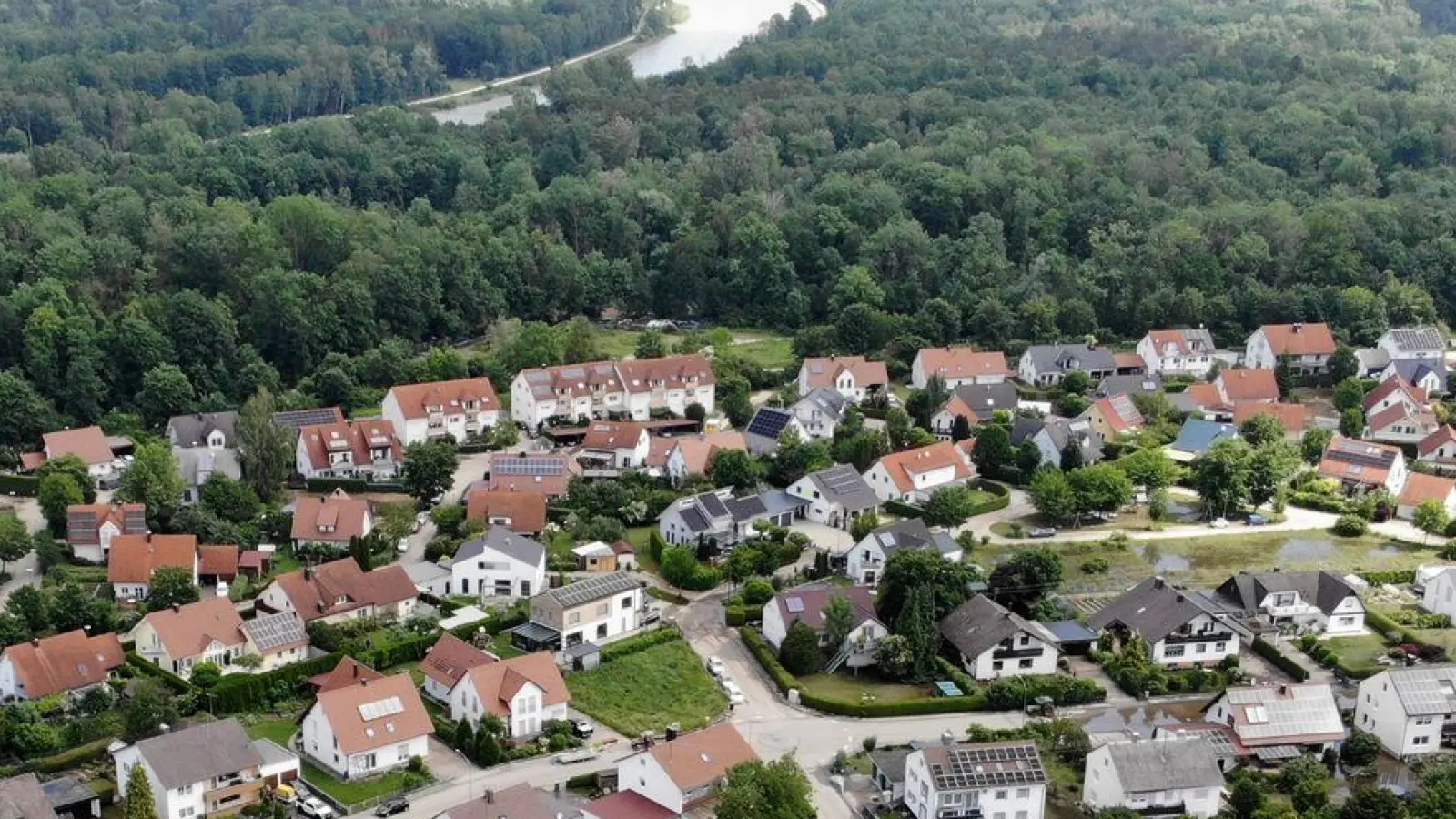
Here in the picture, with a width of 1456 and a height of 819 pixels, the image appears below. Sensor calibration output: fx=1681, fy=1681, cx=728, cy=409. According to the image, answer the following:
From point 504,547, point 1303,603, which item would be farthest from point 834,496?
point 1303,603

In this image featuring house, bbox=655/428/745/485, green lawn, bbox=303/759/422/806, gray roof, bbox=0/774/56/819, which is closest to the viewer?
gray roof, bbox=0/774/56/819

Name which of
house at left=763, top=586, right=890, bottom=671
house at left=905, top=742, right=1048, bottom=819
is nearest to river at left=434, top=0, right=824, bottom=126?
house at left=763, top=586, right=890, bottom=671

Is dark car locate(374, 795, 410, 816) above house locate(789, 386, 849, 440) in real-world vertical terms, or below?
above

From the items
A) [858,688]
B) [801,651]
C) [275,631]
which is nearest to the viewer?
[858,688]

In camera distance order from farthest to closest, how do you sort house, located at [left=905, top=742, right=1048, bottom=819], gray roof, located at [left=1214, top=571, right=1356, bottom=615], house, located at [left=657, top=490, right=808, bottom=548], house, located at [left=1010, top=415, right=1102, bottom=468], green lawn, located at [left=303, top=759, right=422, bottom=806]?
1. house, located at [left=1010, top=415, right=1102, bottom=468]
2. house, located at [left=657, top=490, right=808, bottom=548]
3. gray roof, located at [left=1214, top=571, right=1356, bottom=615]
4. green lawn, located at [left=303, top=759, right=422, bottom=806]
5. house, located at [left=905, top=742, right=1048, bottom=819]

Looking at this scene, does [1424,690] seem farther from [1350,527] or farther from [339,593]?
[339,593]

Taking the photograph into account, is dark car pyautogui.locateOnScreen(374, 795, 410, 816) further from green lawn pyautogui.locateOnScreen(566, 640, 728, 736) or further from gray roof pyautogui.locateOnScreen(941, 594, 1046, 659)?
gray roof pyautogui.locateOnScreen(941, 594, 1046, 659)

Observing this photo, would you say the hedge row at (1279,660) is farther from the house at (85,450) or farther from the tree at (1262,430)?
the house at (85,450)
